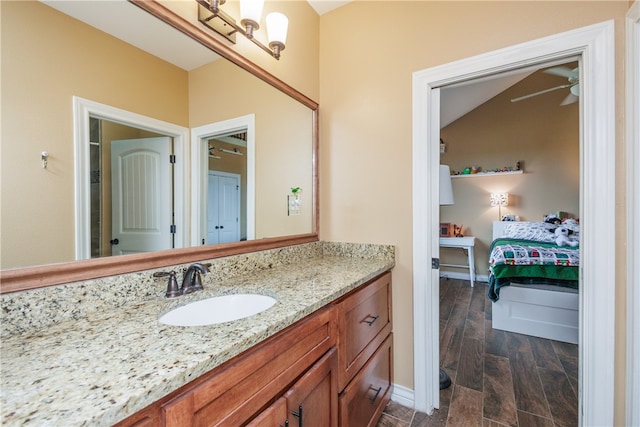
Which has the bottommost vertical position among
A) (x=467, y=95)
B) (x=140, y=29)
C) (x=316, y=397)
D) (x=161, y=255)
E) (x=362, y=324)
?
(x=316, y=397)

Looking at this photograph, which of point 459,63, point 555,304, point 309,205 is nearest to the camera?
point 459,63

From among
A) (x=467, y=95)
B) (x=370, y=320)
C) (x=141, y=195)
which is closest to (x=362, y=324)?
(x=370, y=320)

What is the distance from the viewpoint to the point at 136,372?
0.53 metres

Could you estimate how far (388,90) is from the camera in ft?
5.64

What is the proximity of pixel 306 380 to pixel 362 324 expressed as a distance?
1.61 feet

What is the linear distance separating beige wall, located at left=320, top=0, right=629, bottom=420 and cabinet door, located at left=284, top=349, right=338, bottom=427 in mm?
787

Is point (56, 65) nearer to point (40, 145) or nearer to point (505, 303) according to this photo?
point (40, 145)

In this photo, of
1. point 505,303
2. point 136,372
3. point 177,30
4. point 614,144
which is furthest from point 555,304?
point 177,30

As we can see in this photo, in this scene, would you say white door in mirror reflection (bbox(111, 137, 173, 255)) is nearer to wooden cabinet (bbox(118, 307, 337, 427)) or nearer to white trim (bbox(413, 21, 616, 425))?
wooden cabinet (bbox(118, 307, 337, 427))

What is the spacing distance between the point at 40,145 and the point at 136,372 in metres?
0.73

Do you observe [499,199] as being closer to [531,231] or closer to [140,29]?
[531,231]

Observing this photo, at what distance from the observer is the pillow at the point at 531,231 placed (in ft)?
11.1

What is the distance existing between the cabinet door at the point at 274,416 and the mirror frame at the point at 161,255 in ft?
2.14

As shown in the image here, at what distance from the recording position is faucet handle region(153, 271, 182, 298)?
1.00 m
